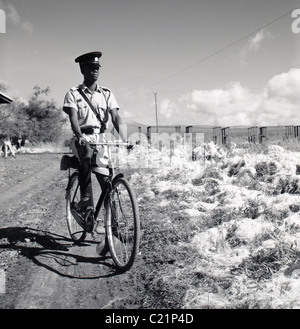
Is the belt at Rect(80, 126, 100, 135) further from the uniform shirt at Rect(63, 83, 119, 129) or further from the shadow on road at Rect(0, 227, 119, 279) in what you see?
the shadow on road at Rect(0, 227, 119, 279)

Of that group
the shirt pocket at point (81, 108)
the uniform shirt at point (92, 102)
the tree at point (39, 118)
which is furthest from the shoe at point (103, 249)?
the tree at point (39, 118)

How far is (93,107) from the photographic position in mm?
3969

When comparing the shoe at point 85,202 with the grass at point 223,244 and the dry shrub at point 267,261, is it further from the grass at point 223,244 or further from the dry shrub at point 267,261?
the dry shrub at point 267,261

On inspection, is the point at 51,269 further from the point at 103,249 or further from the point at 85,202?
the point at 85,202

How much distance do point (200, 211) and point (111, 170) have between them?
230cm

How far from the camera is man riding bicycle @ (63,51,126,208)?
3830 mm

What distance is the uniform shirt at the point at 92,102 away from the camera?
154 inches

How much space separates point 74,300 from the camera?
299 cm

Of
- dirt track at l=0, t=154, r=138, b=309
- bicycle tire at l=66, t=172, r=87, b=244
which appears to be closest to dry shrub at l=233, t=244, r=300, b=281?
dirt track at l=0, t=154, r=138, b=309

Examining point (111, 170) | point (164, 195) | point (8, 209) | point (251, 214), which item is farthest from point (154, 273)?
point (8, 209)

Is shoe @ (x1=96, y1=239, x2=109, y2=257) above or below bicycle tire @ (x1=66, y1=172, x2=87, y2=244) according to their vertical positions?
below

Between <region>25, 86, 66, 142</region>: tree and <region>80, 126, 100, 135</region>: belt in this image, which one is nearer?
<region>80, 126, 100, 135</region>: belt

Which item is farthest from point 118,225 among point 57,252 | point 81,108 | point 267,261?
point 267,261
